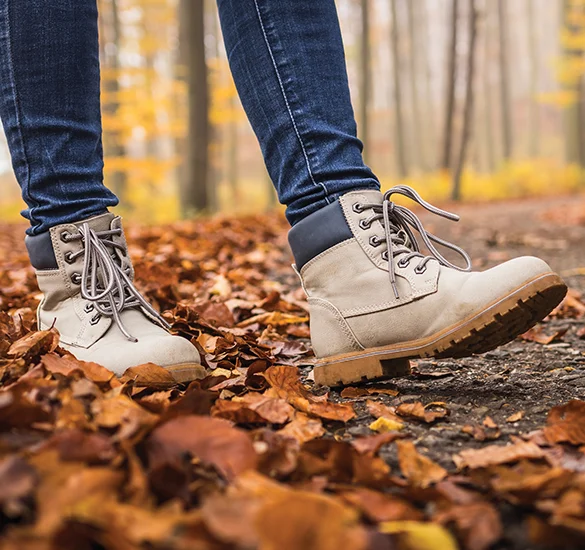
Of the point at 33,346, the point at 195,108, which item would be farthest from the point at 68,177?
the point at 195,108

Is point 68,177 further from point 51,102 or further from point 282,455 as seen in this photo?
point 282,455

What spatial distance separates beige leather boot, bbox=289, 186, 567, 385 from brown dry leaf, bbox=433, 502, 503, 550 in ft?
1.96

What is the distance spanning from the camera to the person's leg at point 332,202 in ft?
4.65

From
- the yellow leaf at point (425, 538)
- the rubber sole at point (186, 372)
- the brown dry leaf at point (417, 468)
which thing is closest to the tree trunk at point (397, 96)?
the rubber sole at point (186, 372)

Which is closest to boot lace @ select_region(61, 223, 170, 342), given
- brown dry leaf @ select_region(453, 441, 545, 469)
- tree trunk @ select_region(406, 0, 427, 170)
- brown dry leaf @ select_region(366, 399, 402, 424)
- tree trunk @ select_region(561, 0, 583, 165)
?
brown dry leaf @ select_region(366, 399, 402, 424)

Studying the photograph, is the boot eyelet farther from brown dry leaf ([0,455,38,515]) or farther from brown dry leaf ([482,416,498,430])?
brown dry leaf ([482,416,498,430])

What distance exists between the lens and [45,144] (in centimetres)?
146

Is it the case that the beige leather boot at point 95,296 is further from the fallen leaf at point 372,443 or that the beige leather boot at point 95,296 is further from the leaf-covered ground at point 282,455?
the fallen leaf at point 372,443

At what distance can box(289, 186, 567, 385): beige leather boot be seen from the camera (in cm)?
133

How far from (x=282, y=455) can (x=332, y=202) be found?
0.71 metres

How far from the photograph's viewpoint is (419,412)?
1.22m

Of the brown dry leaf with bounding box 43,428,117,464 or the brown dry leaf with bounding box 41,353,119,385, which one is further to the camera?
the brown dry leaf with bounding box 41,353,119,385

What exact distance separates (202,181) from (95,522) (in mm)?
8248

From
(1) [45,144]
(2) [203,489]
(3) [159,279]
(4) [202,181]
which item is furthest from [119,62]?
(2) [203,489]
